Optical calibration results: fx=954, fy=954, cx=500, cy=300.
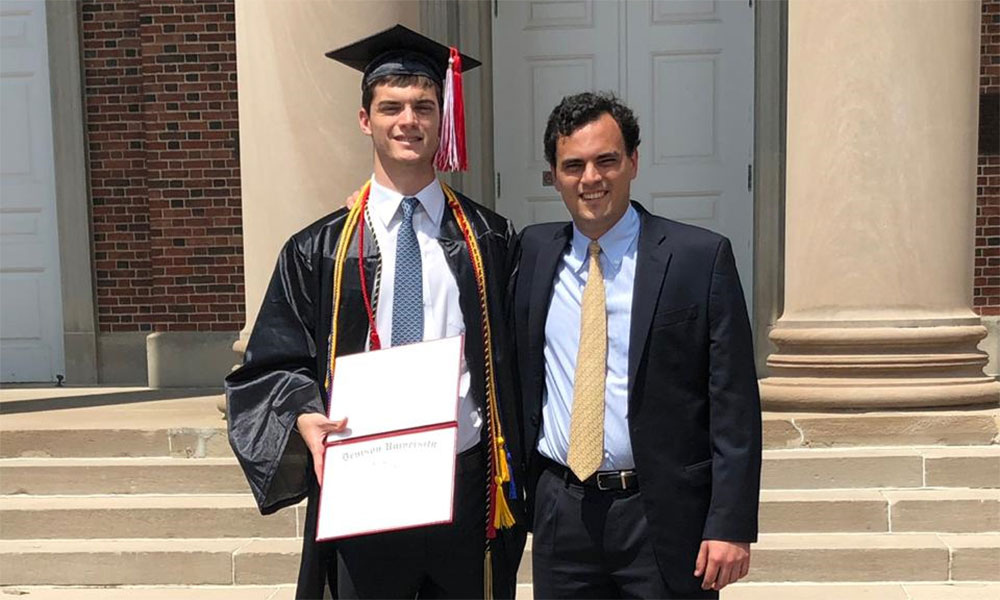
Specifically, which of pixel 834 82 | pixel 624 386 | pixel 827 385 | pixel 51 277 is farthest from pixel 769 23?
pixel 51 277

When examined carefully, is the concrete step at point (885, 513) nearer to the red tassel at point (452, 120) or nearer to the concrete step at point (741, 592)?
the concrete step at point (741, 592)

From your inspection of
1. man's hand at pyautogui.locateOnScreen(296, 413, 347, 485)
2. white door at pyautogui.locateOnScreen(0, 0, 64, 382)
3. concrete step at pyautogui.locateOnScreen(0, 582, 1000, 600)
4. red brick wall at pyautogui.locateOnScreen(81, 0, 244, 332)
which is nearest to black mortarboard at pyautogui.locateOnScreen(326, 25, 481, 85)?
man's hand at pyautogui.locateOnScreen(296, 413, 347, 485)

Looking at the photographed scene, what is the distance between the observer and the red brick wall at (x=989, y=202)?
7.39 meters

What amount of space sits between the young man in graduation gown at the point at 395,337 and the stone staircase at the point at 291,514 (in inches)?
94.5

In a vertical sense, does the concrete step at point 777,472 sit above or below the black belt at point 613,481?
below

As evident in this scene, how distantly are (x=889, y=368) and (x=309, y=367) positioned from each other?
3.88 metres

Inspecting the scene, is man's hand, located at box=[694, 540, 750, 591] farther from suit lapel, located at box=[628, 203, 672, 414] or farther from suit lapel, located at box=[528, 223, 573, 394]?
suit lapel, located at box=[528, 223, 573, 394]

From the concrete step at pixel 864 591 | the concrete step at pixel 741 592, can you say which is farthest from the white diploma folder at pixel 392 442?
the concrete step at pixel 864 591

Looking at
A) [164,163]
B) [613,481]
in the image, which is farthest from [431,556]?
[164,163]

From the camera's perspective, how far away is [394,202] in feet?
8.36

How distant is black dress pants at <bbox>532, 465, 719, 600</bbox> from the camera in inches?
93.4

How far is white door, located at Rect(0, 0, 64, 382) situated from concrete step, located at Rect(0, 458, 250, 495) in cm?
320

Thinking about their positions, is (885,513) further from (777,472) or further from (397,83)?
(397,83)

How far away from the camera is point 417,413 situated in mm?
2246
